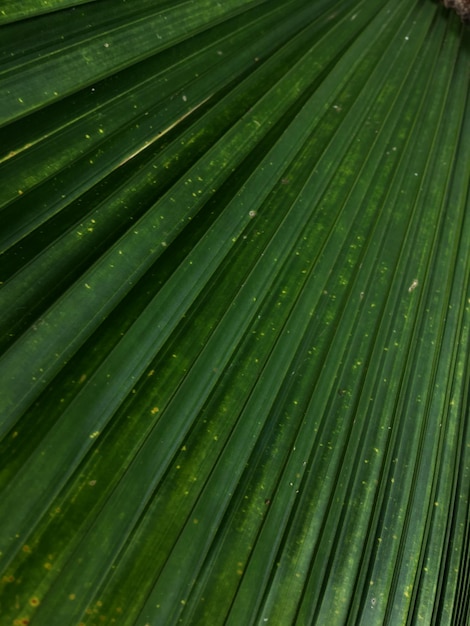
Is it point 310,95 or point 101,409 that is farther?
point 310,95

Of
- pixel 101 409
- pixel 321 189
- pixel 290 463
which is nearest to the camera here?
pixel 101 409

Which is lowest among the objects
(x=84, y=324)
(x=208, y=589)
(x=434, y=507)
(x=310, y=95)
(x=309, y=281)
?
(x=208, y=589)

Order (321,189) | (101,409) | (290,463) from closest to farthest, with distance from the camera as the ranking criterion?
1. (101,409)
2. (290,463)
3. (321,189)

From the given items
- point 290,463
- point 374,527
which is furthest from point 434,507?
point 290,463

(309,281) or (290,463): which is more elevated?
(309,281)

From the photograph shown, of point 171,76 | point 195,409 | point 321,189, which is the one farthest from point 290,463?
point 171,76

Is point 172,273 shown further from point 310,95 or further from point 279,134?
point 310,95
